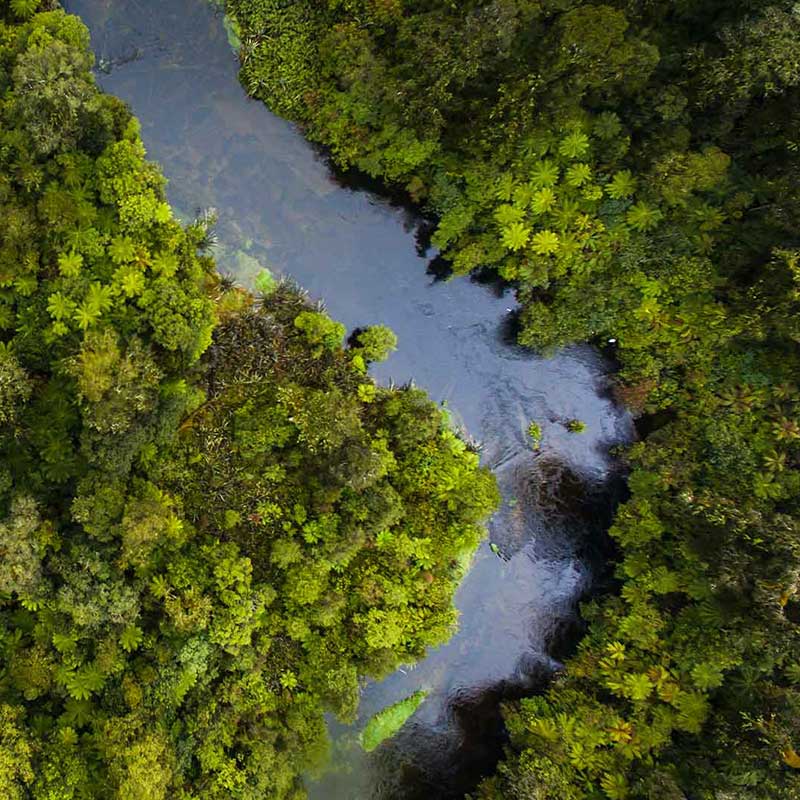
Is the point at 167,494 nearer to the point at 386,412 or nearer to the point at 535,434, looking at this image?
the point at 386,412

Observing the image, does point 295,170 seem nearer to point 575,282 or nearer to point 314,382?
point 314,382

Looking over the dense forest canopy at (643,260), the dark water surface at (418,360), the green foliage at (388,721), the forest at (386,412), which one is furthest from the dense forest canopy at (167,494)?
the dense forest canopy at (643,260)

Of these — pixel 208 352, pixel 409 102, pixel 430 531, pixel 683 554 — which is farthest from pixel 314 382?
pixel 683 554

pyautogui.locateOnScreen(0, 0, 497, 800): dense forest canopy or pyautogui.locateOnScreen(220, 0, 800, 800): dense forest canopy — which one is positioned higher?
pyautogui.locateOnScreen(220, 0, 800, 800): dense forest canopy

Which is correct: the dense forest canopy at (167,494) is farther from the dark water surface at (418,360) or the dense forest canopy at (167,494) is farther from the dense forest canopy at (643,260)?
the dense forest canopy at (643,260)

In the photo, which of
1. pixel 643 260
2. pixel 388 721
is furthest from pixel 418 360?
pixel 388 721

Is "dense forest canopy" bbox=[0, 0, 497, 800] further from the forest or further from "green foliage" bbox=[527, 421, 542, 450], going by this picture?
"green foliage" bbox=[527, 421, 542, 450]

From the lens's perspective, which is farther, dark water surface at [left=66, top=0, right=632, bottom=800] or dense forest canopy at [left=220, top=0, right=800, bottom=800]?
dark water surface at [left=66, top=0, right=632, bottom=800]

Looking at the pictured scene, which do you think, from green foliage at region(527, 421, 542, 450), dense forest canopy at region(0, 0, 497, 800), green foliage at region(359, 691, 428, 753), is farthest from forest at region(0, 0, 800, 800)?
green foliage at region(527, 421, 542, 450)
